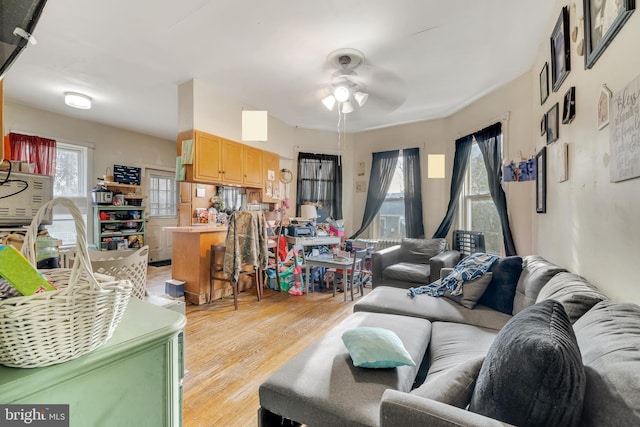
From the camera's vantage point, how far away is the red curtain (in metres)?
4.00

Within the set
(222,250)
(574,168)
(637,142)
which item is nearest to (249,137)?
(222,250)

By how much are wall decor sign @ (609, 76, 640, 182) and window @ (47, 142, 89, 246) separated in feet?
19.9

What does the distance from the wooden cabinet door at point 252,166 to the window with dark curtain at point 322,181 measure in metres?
0.96

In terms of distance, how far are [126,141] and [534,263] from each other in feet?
21.4

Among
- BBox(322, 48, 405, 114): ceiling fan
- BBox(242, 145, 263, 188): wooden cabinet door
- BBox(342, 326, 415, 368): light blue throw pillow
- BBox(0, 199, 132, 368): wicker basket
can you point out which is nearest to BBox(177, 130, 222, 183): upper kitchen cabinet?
BBox(242, 145, 263, 188): wooden cabinet door

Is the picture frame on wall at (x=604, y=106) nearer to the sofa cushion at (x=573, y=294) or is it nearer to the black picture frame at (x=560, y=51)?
the black picture frame at (x=560, y=51)

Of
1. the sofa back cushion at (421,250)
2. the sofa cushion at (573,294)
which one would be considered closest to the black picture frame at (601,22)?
the sofa cushion at (573,294)

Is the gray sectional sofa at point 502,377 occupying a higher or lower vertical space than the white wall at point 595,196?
lower

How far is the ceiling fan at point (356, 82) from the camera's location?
277 centimetres

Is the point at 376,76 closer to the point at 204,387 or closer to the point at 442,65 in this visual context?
the point at 442,65

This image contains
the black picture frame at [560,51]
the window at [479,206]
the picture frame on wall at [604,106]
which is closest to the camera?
the picture frame on wall at [604,106]

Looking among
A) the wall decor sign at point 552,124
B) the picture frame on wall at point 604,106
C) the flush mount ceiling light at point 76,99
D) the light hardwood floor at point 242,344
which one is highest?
the flush mount ceiling light at point 76,99

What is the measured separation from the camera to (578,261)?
5.48 ft

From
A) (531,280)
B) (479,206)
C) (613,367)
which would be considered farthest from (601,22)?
(479,206)
